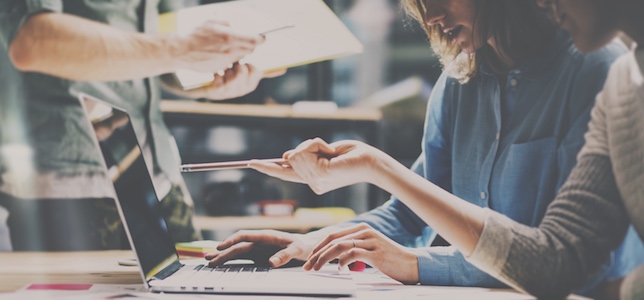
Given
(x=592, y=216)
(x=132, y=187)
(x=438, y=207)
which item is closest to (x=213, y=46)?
(x=132, y=187)

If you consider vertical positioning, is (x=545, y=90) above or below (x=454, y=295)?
above

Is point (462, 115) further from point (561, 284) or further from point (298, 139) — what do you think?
point (298, 139)

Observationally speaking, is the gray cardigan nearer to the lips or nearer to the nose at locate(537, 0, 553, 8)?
the nose at locate(537, 0, 553, 8)

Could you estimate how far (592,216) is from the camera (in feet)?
3.11

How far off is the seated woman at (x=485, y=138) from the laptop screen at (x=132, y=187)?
161mm

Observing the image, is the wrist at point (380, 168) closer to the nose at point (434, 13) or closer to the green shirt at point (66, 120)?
the nose at point (434, 13)

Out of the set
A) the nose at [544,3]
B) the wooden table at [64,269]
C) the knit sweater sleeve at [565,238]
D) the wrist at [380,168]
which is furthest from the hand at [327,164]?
the nose at [544,3]

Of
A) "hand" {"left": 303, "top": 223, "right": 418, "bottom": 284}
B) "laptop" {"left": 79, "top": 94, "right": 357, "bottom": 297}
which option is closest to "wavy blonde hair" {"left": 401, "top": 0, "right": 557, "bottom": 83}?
"hand" {"left": 303, "top": 223, "right": 418, "bottom": 284}

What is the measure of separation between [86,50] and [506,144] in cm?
91

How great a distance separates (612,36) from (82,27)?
1050 millimetres

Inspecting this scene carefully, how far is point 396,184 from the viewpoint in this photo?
98cm

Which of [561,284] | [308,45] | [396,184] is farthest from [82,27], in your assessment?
[561,284]

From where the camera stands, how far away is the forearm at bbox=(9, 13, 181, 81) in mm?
1148

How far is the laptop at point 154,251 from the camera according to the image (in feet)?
3.15
